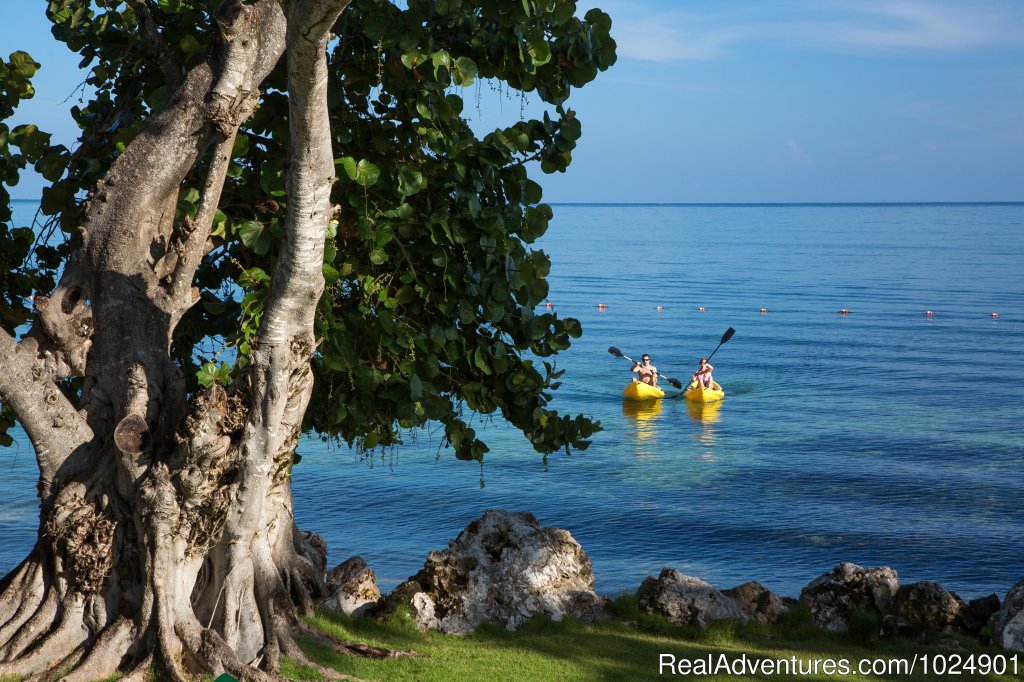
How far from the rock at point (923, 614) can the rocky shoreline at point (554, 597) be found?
1 centimetres

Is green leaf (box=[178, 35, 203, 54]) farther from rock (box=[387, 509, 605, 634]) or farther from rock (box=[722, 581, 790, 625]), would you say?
rock (box=[722, 581, 790, 625])

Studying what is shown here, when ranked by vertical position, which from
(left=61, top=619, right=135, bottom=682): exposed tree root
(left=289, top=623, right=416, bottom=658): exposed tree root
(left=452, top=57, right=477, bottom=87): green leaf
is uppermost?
(left=452, top=57, right=477, bottom=87): green leaf

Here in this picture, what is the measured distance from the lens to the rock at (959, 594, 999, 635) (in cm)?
1131

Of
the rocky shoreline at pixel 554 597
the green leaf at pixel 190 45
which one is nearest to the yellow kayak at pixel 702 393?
the rocky shoreline at pixel 554 597

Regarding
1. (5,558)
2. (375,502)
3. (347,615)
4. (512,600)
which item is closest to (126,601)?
(347,615)

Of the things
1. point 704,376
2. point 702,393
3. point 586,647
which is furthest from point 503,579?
point 704,376

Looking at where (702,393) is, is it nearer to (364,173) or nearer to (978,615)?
(978,615)

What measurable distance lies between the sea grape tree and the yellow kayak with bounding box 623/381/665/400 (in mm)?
29048

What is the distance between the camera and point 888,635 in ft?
37.0

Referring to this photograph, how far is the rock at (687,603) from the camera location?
1137 cm

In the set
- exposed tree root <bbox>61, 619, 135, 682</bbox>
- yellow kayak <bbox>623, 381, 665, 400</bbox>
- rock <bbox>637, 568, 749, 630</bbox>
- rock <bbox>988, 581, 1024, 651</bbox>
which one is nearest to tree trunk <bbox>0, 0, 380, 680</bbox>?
exposed tree root <bbox>61, 619, 135, 682</bbox>

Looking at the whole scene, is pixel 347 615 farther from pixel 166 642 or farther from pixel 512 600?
pixel 166 642

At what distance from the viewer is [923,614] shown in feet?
37.6

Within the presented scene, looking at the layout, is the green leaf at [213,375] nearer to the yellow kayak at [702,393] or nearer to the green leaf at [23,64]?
the green leaf at [23,64]
